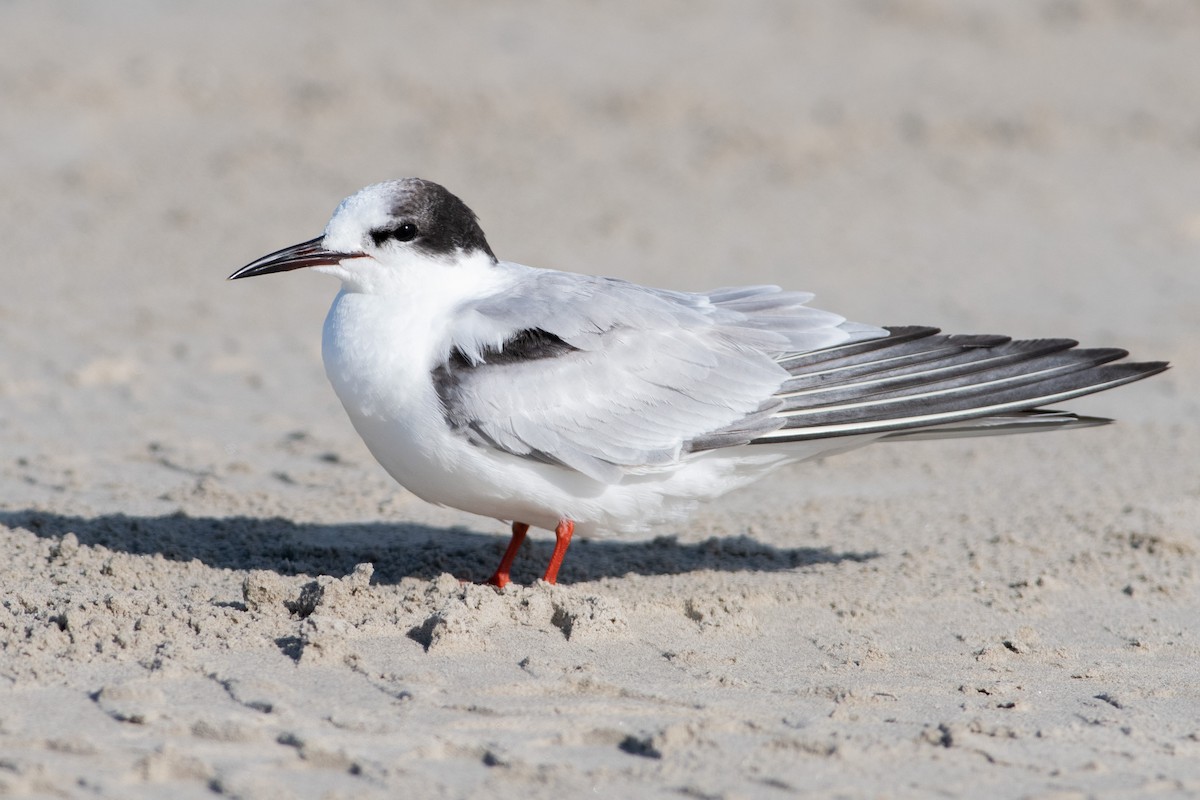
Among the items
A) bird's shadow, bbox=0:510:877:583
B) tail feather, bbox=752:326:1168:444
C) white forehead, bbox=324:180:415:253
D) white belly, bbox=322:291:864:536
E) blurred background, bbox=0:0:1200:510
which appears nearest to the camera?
white belly, bbox=322:291:864:536

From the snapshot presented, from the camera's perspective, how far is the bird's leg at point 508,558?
4.98 m

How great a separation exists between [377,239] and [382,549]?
122 cm

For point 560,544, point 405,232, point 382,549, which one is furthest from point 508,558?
point 405,232

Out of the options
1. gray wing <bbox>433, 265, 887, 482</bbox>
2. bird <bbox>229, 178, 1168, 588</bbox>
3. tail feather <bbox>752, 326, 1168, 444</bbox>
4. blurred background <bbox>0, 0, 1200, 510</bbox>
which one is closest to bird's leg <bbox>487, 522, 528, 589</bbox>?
bird <bbox>229, 178, 1168, 588</bbox>

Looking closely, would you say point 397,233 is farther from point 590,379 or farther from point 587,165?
point 587,165

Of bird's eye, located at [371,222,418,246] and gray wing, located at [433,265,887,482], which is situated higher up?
bird's eye, located at [371,222,418,246]

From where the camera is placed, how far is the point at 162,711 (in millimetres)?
3604

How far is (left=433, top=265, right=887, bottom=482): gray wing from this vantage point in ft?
15.1

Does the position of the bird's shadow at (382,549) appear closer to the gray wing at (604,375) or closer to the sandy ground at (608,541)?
the sandy ground at (608,541)

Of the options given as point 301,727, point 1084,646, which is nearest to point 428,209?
point 301,727

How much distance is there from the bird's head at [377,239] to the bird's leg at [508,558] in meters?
1.00

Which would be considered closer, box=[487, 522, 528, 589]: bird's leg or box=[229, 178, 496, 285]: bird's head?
box=[229, 178, 496, 285]: bird's head

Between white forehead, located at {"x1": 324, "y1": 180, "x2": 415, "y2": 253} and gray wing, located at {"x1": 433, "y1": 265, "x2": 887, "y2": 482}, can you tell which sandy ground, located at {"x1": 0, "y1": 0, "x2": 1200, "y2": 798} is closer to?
gray wing, located at {"x1": 433, "y1": 265, "x2": 887, "y2": 482}

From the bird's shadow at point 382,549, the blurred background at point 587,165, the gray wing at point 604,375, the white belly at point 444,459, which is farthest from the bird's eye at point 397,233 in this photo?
the blurred background at point 587,165
